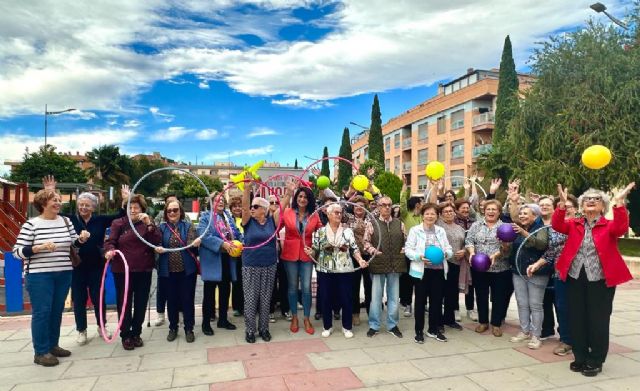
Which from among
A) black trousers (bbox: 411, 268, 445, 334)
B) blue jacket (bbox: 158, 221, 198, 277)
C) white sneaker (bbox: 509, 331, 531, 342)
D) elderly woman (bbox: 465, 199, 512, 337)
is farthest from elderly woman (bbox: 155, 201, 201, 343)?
white sneaker (bbox: 509, 331, 531, 342)

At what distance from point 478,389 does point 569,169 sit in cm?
1423

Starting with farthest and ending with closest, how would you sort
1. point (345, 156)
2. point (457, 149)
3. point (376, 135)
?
point (345, 156) → point (376, 135) → point (457, 149)

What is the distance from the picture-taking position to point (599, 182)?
15.5 metres

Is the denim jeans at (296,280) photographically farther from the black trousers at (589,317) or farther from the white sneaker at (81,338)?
the black trousers at (589,317)

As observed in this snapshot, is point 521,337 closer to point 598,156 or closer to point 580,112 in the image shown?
point 598,156

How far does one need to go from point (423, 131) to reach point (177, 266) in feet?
147

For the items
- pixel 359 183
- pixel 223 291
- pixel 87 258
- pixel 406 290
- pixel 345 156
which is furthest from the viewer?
pixel 345 156

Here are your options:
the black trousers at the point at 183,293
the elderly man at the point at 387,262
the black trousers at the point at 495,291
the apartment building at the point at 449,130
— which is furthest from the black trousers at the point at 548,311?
the apartment building at the point at 449,130

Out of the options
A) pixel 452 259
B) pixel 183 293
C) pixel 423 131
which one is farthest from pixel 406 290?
pixel 423 131

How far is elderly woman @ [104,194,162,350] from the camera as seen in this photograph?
562cm

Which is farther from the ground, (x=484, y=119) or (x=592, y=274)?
(x=484, y=119)

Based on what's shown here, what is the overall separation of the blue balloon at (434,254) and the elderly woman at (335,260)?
0.93 meters

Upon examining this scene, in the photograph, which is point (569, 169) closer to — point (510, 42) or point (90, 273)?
point (90, 273)

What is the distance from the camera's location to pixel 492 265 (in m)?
6.05
